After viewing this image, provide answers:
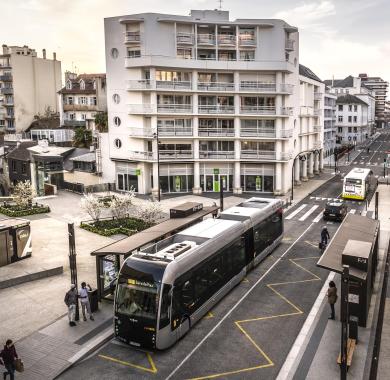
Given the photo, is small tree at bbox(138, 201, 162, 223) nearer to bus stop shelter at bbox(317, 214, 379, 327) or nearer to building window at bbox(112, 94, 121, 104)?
bus stop shelter at bbox(317, 214, 379, 327)

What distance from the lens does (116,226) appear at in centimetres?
3619

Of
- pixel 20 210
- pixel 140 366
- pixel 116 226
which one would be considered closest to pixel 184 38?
pixel 116 226

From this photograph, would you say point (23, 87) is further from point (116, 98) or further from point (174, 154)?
point (174, 154)

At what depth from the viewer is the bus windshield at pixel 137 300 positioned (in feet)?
53.4

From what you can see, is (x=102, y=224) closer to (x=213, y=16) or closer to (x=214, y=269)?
(x=214, y=269)

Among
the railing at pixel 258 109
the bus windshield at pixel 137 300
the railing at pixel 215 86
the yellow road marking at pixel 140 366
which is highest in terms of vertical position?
the railing at pixel 215 86

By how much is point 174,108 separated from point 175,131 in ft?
9.01

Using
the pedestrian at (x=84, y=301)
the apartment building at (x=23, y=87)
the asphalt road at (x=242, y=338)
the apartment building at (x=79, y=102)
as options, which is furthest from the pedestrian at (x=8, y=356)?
the apartment building at (x=23, y=87)

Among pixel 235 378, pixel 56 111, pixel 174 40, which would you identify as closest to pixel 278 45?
pixel 174 40

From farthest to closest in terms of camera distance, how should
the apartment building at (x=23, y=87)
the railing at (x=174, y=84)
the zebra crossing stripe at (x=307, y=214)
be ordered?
1. the apartment building at (x=23, y=87)
2. the railing at (x=174, y=84)
3. the zebra crossing stripe at (x=307, y=214)

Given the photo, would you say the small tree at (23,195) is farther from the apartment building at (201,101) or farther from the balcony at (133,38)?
the balcony at (133,38)

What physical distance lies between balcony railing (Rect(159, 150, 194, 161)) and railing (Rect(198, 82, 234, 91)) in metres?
7.82

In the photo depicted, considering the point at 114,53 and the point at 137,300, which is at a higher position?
the point at 114,53

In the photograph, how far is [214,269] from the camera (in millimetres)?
20375
